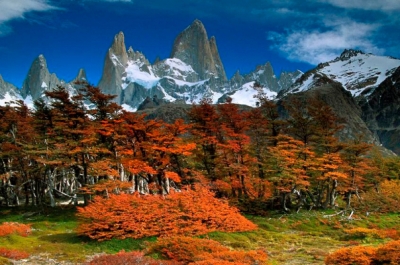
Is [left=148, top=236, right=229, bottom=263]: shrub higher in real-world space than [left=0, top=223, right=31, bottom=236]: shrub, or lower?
lower

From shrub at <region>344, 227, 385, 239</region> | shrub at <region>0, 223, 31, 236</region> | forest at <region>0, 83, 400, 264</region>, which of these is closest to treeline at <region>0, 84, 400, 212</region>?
forest at <region>0, 83, 400, 264</region>

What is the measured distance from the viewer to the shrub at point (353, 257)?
15580 mm

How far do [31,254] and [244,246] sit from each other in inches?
567

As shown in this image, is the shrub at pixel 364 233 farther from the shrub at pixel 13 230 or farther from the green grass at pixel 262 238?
the shrub at pixel 13 230

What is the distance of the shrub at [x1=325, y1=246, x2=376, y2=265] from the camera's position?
15.6 metres

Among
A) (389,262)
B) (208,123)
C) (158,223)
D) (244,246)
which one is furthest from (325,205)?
(389,262)

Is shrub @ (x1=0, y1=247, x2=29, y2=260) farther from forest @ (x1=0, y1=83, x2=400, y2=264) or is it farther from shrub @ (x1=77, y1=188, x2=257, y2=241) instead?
forest @ (x1=0, y1=83, x2=400, y2=264)

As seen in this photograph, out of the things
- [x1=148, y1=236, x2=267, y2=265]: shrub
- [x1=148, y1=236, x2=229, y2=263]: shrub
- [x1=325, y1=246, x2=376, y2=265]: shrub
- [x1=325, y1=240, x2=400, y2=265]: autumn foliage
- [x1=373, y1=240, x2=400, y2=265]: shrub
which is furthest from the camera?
[x1=148, y1=236, x2=229, y2=263]: shrub

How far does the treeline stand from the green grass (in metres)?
3.34

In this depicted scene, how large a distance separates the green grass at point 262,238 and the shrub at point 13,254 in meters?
0.92

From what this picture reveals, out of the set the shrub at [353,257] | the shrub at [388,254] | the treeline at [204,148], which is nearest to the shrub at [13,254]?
the treeline at [204,148]

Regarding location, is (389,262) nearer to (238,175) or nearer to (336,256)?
(336,256)

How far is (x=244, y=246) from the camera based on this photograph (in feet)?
78.8

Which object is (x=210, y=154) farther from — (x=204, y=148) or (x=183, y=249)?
(x=183, y=249)
